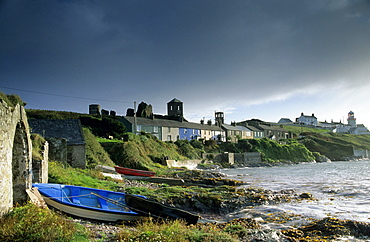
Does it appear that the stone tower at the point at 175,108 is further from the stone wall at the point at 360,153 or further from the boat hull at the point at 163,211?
the boat hull at the point at 163,211

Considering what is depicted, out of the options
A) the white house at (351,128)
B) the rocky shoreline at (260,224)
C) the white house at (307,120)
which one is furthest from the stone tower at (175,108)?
the white house at (351,128)

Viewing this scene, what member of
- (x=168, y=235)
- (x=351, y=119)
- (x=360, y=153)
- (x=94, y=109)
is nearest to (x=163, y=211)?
(x=168, y=235)

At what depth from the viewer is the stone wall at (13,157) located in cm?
731

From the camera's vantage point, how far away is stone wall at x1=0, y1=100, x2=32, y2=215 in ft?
24.0

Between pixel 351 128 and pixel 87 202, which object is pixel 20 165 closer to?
pixel 87 202

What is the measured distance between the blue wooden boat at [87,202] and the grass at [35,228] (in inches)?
69.5

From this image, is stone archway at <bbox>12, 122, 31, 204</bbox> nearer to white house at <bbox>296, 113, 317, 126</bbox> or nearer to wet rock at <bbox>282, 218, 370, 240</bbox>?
wet rock at <bbox>282, 218, 370, 240</bbox>

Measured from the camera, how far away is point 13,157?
360 inches

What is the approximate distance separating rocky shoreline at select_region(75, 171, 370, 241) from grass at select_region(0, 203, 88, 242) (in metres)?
0.66

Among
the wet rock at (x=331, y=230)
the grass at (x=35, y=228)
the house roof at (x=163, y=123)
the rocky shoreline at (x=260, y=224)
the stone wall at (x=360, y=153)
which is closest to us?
the grass at (x=35, y=228)

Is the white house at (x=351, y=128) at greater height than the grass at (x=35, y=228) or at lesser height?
greater

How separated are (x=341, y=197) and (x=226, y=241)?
1288 centimetres

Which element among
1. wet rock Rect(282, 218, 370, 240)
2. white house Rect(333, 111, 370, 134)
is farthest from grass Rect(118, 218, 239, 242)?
white house Rect(333, 111, 370, 134)

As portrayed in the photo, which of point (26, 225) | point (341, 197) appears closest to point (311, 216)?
point (341, 197)
